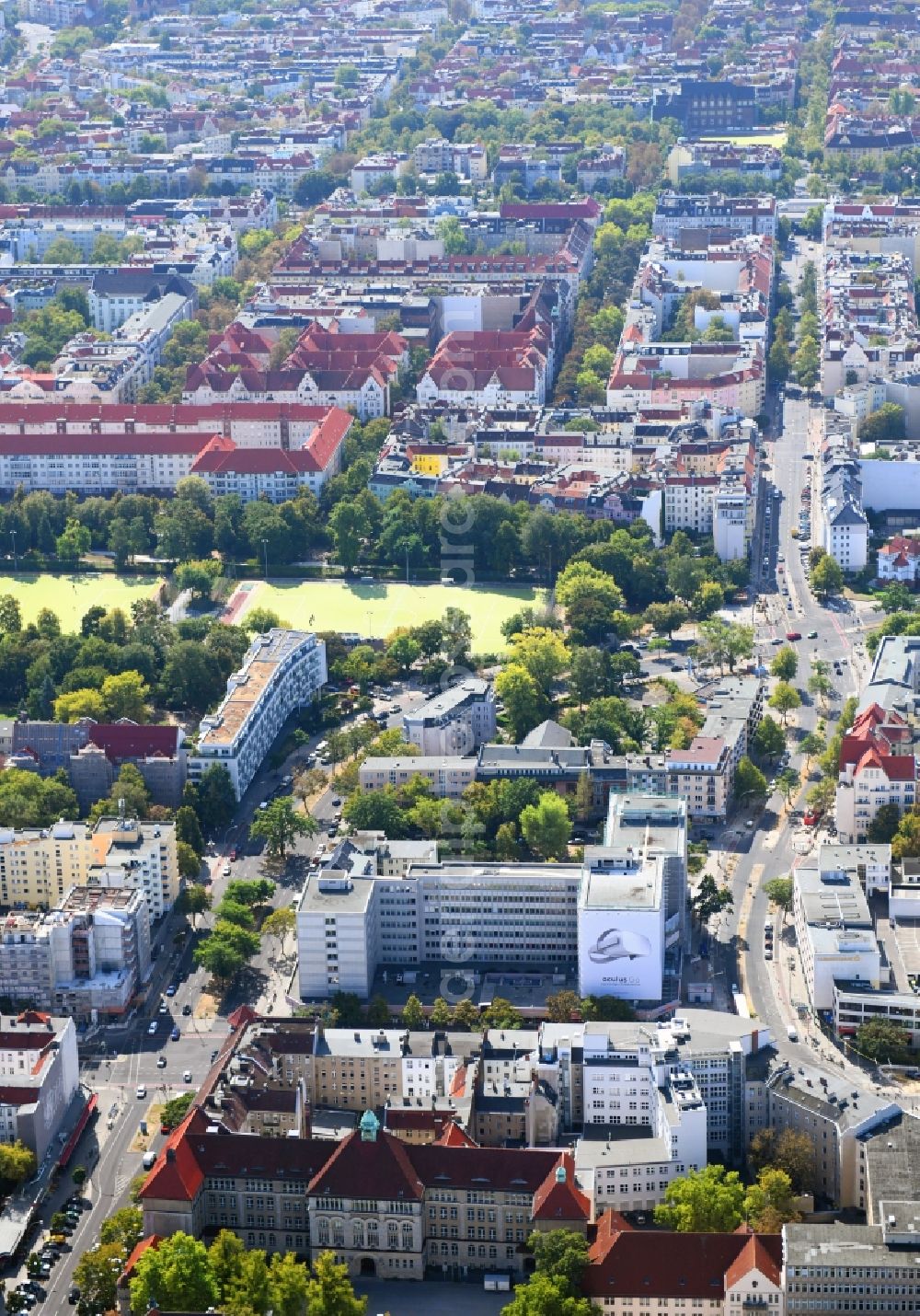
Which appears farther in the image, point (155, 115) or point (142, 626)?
point (155, 115)

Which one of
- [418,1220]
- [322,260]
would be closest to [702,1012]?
[418,1220]

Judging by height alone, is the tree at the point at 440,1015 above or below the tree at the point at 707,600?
above

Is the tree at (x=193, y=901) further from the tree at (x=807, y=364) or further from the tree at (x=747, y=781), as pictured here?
the tree at (x=807, y=364)

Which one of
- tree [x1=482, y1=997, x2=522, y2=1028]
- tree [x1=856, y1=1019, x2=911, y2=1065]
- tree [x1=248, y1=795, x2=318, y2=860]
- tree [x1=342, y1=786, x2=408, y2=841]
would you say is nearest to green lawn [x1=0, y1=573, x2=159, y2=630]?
tree [x1=248, y1=795, x2=318, y2=860]

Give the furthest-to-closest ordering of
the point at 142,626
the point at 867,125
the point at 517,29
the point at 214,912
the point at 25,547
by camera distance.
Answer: the point at 517,29, the point at 867,125, the point at 25,547, the point at 142,626, the point at 214,912

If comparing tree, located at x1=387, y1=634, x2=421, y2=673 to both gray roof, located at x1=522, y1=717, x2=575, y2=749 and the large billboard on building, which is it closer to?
gray roof, located at x1=522, y1=717, x2=575, y2=749

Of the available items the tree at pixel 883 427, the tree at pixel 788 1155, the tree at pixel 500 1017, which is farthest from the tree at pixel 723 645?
the tree at pixel 788 1155

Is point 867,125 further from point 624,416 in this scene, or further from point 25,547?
point 25,547
